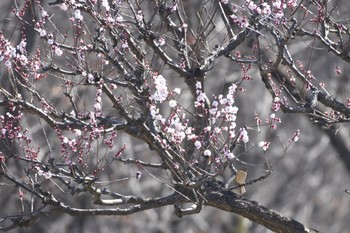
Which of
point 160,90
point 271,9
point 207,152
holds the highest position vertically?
point 271,9

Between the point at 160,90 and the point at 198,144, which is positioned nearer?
the point at 160,90

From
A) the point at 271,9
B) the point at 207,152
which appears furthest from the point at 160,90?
the point at 271,9

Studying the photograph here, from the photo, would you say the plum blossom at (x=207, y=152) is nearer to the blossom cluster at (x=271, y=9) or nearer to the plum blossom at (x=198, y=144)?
the plum blossom at (x=198, y=144)

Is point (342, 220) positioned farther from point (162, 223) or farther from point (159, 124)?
point (159, 124)

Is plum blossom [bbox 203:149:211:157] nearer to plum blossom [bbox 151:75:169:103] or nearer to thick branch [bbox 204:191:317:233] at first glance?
plum blossom [bbox 151:75:169:103]

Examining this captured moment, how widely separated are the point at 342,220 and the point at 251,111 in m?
4.47

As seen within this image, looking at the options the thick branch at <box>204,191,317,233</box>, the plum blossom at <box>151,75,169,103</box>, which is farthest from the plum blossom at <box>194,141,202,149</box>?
the thick branch at <box>204,191,317,233</box>

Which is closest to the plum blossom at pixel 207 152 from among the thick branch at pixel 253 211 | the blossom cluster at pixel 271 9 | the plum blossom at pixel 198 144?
the plum blossom at pixel 198 144

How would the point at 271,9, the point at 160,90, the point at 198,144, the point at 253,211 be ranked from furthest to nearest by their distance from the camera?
the point at 253,211 < the point at 271,9 < the point at 198,144 < the point at 160,90

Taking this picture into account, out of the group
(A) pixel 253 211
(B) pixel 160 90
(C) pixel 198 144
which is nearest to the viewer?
(B) pixel 160 90

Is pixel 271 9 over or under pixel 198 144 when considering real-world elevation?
over

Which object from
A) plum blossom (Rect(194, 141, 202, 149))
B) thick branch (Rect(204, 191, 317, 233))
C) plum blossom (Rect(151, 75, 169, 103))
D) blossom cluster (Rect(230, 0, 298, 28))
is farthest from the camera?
thick branch (Rect(204, 191, 317, 233))

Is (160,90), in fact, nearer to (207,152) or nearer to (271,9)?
(207,152)

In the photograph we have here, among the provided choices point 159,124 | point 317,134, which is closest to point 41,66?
point 159,124
